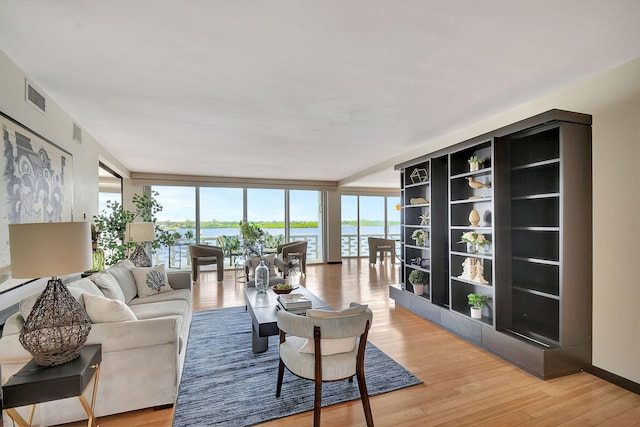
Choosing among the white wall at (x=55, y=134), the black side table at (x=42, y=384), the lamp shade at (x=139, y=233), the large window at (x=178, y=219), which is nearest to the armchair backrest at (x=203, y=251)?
the large window at (x=178, y=219)

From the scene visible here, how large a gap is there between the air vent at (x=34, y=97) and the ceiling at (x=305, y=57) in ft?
0.26

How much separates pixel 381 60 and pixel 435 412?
2555 mm

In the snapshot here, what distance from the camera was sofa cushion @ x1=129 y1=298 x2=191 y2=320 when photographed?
3.02 m

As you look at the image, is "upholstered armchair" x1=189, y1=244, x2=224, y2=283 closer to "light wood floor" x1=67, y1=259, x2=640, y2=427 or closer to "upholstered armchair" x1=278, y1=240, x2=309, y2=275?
"upholstered armchair" x1=278, y1=240, x2=309, y2=275

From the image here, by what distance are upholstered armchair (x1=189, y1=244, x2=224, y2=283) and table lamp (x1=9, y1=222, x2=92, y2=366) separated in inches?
193

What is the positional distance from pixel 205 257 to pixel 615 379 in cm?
648

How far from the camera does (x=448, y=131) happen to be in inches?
165

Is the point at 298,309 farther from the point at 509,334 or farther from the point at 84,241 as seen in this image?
the point at 509,334

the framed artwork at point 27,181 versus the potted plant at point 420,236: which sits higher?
the framed artwork at point 27,181

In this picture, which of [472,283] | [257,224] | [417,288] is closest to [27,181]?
[472,283]

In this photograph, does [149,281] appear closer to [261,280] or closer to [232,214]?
[261,280]

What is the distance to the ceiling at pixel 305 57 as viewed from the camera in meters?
1.76

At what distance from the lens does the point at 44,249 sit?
1.63 metres

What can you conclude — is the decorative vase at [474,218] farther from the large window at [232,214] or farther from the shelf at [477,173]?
the large window at [232,214]
